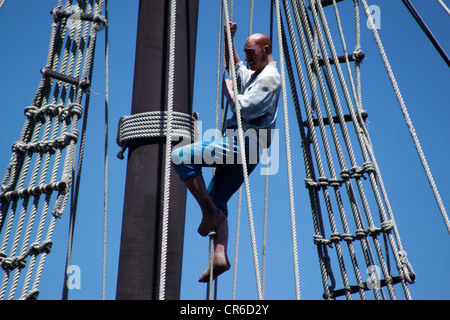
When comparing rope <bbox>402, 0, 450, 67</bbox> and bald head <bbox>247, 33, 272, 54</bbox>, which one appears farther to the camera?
rope <bbox>402, 0, 450, 67</bbox>

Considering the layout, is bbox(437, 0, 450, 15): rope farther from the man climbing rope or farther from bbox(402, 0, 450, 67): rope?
the man climbing rope

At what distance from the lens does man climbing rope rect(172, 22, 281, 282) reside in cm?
437

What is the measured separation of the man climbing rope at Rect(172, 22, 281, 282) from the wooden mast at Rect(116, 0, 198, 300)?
19cm

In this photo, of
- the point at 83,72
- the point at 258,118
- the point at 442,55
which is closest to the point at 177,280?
the point at 258,118

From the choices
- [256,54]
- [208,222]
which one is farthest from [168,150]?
[256,54]

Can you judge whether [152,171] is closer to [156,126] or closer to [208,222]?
[156,126]

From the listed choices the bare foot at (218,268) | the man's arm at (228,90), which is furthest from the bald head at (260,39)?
the bare foot at (218,268)

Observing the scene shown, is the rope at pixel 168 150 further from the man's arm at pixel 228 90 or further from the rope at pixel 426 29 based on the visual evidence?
the rope at pixel 426 29

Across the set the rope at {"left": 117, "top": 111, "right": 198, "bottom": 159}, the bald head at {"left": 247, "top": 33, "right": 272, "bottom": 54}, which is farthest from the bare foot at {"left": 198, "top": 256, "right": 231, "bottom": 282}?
the bald head at {"left": 247, "top": 33, "right": 272, "bottom": 54}

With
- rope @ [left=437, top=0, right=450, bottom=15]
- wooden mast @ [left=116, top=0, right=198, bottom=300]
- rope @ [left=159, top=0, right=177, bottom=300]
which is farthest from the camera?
rope @ [left=437, top=0, right=450, bottom=15]

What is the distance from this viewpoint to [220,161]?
444 cm

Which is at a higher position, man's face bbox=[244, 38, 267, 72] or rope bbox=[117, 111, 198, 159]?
man's face bbox=[244, 38, 267, 72]

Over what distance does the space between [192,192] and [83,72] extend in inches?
67.9
